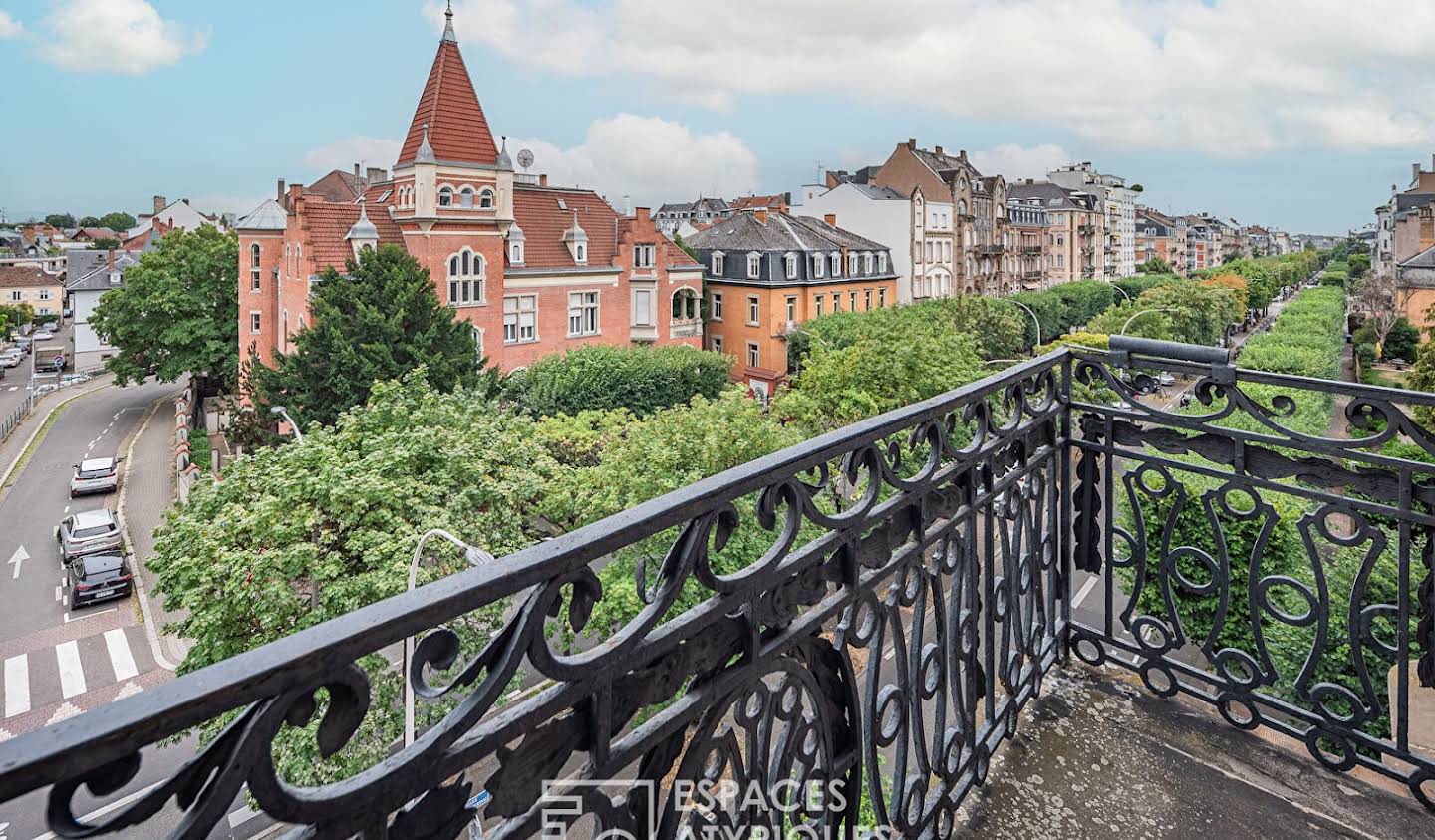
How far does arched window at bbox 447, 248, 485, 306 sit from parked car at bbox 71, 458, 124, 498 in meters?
11.1

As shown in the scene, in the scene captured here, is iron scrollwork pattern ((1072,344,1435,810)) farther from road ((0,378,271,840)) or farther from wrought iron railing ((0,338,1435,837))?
road ((0,378,271,840))

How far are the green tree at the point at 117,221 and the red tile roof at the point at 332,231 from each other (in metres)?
110

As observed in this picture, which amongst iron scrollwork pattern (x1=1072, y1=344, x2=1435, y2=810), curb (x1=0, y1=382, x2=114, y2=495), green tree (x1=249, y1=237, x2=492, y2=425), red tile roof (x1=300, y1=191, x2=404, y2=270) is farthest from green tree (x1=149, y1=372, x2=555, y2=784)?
curb (x1=0, y1=382, x2=114, y2=495)

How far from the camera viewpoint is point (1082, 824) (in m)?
2.48

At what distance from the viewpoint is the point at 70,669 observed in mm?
14383

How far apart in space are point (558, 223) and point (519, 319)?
14.7 ft

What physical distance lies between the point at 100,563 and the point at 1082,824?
65.1 ft

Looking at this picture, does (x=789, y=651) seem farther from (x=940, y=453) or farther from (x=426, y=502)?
(x=426, y=502)

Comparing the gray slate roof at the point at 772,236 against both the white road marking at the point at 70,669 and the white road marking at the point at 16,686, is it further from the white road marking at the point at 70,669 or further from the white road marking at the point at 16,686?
the white road marking at the point at 16,686

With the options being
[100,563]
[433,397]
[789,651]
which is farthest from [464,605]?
[100,563]

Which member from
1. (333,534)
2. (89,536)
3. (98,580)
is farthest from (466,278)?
(333,534)

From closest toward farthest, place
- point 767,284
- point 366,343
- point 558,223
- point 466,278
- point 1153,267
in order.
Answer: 1. point 366,343
2. point 466,278
3. point 558,223
4. point 767,284
5. point 1153,267

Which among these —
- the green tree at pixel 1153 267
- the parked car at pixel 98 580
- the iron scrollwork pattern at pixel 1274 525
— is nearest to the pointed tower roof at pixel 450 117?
the parked car at pixel 98 580

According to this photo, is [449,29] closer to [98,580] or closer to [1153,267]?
[98,580]
